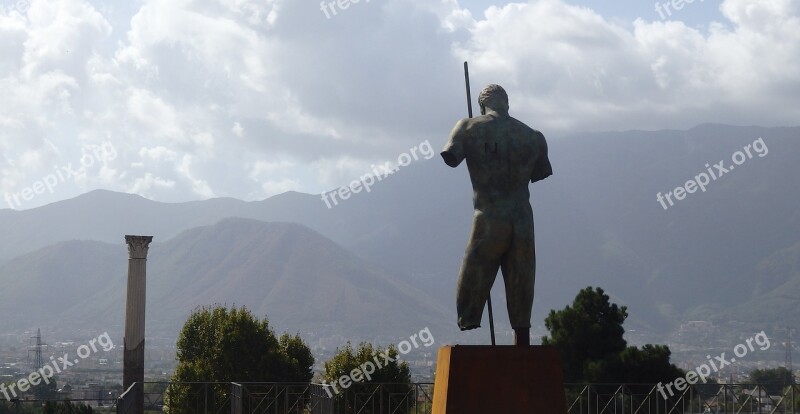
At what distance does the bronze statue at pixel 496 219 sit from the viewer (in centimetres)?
940

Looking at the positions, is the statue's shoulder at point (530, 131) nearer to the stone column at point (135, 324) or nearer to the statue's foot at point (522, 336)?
the statue's foot at point (522, 336)

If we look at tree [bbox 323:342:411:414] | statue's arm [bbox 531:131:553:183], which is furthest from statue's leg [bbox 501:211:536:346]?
tree [bbox 323:342:411:414]

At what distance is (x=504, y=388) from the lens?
9.08m

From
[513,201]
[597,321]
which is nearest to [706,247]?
[597,321]

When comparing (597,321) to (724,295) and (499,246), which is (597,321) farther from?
(724,295)

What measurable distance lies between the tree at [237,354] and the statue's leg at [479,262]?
20.7 metres

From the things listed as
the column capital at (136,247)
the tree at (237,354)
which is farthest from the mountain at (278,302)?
the column capital at (136,247)

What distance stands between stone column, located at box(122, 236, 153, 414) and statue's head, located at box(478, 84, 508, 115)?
12663 mm

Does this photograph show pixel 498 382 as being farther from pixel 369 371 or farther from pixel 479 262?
pixel 369 371

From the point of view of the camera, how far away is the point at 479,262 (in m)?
9.41

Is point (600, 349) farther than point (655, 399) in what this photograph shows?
Yes

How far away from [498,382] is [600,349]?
21909 millimetres

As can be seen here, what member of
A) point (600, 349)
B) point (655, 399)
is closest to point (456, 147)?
point (655, 399)

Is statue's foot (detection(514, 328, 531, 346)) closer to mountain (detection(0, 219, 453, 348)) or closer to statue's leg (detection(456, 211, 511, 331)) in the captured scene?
statue's leg (detection(456, 211, 511, 331))
